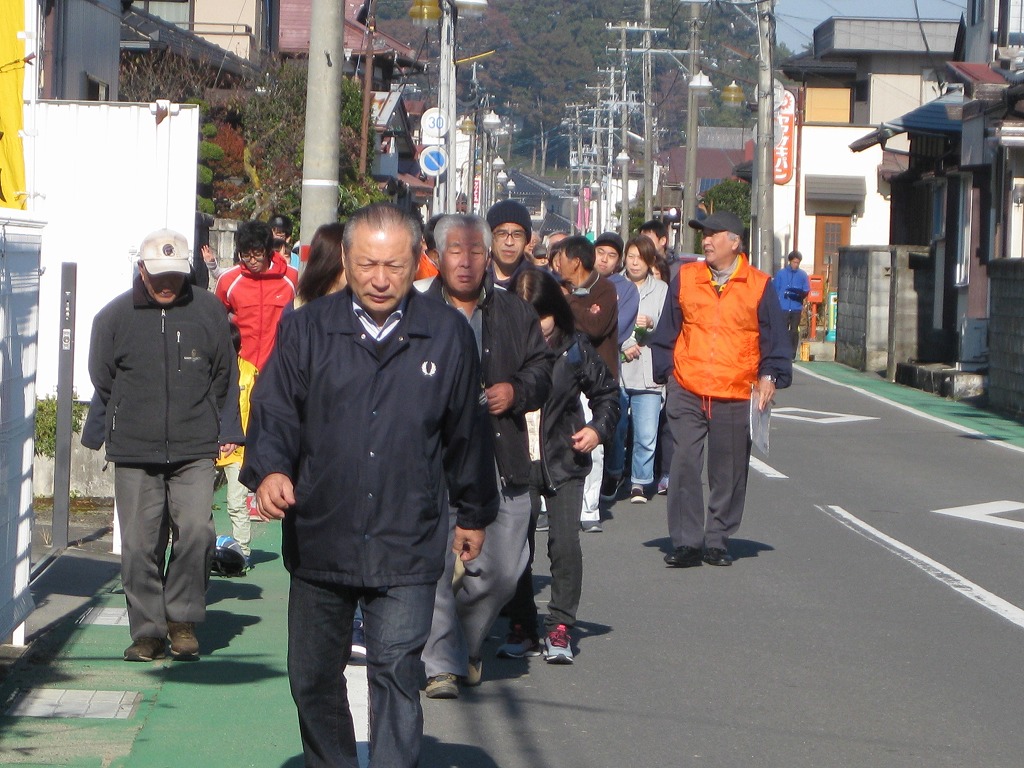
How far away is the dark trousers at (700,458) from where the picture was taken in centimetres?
900

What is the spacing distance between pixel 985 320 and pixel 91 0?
13.2 metres

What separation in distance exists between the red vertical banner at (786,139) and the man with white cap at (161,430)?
35759mm

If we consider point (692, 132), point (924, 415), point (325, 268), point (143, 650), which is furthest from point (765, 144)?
point (143, 650)

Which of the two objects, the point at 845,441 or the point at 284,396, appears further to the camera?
the point at 845,441

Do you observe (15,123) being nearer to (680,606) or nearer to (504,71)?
(680,606)

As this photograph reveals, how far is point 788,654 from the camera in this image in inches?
277

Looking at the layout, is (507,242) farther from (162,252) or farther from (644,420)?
(644,420)

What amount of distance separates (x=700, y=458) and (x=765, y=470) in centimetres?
478

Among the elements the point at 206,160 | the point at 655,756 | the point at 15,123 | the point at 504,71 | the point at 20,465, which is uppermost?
the point at 504,71

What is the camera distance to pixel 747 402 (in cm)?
905

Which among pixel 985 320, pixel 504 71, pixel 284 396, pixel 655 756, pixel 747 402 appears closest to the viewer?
pixel 284 396

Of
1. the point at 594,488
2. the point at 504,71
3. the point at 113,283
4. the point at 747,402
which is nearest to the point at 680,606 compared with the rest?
the point at 747,402

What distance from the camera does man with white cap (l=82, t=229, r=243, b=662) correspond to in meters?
6.50

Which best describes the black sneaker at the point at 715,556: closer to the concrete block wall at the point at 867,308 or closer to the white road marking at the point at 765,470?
the white road marking at the point at 765,470
